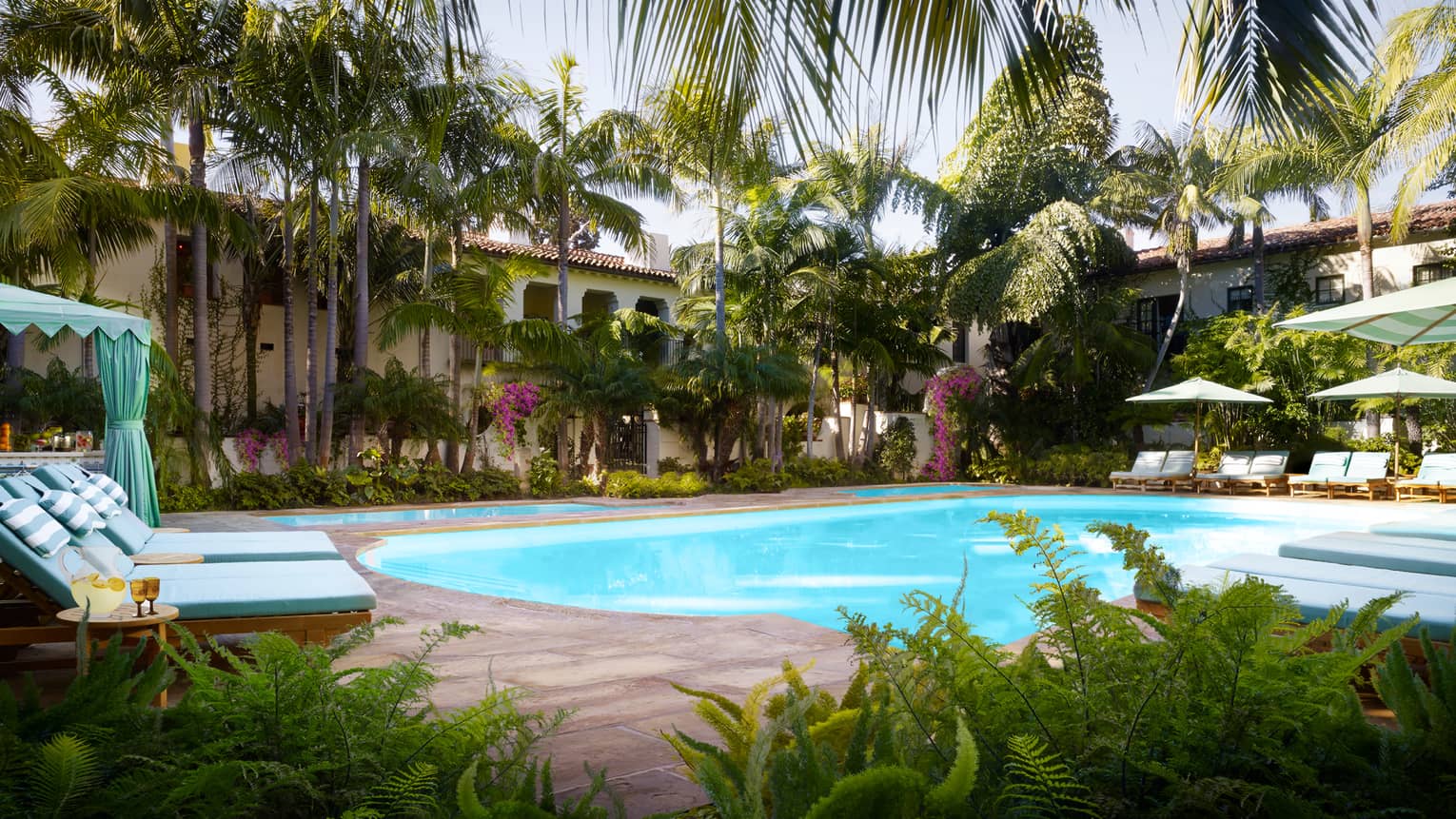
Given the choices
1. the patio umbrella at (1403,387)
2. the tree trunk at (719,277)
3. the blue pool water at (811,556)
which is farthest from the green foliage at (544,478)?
the patio umbrella at (1403,387)

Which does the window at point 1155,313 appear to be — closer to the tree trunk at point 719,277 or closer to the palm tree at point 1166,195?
the palm tree at point 1166,195

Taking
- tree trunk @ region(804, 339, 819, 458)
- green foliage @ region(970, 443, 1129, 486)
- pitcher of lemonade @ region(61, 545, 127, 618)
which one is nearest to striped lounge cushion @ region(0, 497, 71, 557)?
pitcher of lemonade @ region(61, 545, 127, 618)

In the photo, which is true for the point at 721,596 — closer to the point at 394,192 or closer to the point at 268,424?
the point at 394,192

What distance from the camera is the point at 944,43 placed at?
6.31ft

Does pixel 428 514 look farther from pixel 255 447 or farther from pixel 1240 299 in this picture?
pixel 1240 299

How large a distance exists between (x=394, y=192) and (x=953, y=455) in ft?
44.6

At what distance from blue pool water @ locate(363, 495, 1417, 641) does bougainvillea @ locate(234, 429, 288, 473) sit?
20.5 feet

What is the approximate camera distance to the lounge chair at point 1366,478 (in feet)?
54.2

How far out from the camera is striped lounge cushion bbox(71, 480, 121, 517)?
558 cm

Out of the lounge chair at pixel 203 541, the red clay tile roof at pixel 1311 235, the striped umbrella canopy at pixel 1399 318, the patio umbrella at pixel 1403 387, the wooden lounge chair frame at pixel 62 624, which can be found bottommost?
the wooden lounge chair frame at pixel 62 624

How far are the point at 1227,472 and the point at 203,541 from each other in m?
17.4

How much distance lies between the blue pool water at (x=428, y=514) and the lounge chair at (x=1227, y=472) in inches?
424

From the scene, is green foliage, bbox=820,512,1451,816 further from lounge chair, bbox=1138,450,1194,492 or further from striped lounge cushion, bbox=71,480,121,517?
lounge chair, bbox=1138,450,1194,492

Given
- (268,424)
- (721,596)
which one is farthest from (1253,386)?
(268,424)
